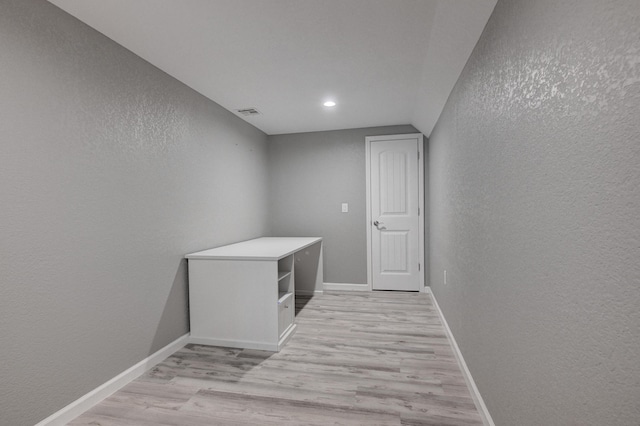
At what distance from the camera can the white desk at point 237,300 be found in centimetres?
250

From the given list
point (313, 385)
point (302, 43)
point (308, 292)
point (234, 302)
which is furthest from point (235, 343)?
point (302, 43)

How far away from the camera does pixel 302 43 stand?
2.03 metres

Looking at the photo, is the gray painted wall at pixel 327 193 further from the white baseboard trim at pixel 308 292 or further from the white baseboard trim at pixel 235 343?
the white baseboard trim at pixel 235 343

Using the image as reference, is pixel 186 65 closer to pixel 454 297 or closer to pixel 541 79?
pixel 541 79

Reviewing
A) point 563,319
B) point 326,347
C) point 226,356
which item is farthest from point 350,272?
point 563,319

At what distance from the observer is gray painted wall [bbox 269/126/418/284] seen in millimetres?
4238

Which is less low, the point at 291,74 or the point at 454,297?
the point at 291,74

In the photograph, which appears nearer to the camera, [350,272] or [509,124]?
[509,124]

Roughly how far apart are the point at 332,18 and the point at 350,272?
3.21 meters

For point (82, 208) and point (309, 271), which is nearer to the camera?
point (82, 208)

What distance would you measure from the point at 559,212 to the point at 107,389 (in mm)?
2509

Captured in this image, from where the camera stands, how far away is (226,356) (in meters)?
2.43

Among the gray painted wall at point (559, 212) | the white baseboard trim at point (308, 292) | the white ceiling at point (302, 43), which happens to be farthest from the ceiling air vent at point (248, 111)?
the white baseboard trim at point (308, 292)

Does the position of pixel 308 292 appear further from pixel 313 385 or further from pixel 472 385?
pixel 472 385
